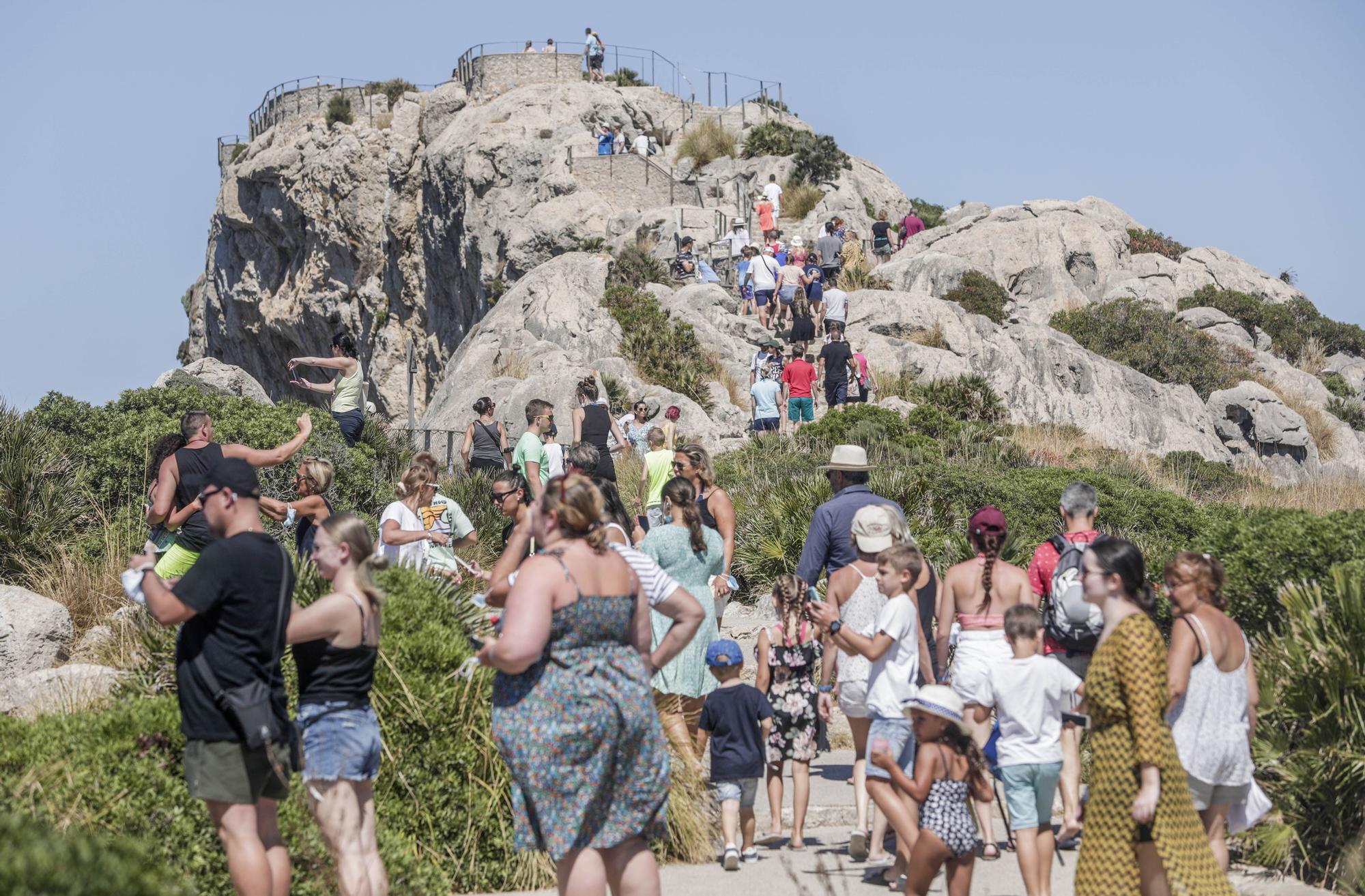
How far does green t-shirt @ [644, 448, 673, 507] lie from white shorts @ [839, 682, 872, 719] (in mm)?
4445

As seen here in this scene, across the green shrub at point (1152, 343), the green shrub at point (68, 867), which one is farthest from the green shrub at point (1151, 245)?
the green shrub at point (68, 867)

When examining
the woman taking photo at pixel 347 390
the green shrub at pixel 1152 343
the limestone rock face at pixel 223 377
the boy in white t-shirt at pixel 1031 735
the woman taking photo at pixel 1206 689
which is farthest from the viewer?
the green shrub at pixel 1152 343

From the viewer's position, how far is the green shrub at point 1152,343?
99.6 feet

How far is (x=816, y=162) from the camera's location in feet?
126

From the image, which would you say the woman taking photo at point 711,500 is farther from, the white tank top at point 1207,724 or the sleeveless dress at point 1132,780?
the sleeveless dress at point 1132,780

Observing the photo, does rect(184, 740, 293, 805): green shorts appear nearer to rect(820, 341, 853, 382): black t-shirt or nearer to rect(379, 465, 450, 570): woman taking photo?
rect(379, 465, 450, 570): woman taking photo

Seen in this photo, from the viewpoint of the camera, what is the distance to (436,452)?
2088cm

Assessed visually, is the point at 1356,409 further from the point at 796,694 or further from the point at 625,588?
the point at 625,588

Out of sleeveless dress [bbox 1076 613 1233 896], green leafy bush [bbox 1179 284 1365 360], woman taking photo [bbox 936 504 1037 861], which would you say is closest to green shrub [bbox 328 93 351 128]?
green leafy bush [bbox 1179 284 1365 360]

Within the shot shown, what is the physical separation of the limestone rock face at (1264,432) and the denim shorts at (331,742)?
2517 cm

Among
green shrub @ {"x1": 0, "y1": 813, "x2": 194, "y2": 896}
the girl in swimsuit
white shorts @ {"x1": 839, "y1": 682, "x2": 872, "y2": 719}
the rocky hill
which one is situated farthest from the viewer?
the rocky hill

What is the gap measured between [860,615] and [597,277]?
21.8 metres

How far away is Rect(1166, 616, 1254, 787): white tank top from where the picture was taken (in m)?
5.42

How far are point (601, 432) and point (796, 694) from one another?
6309 millimetres
